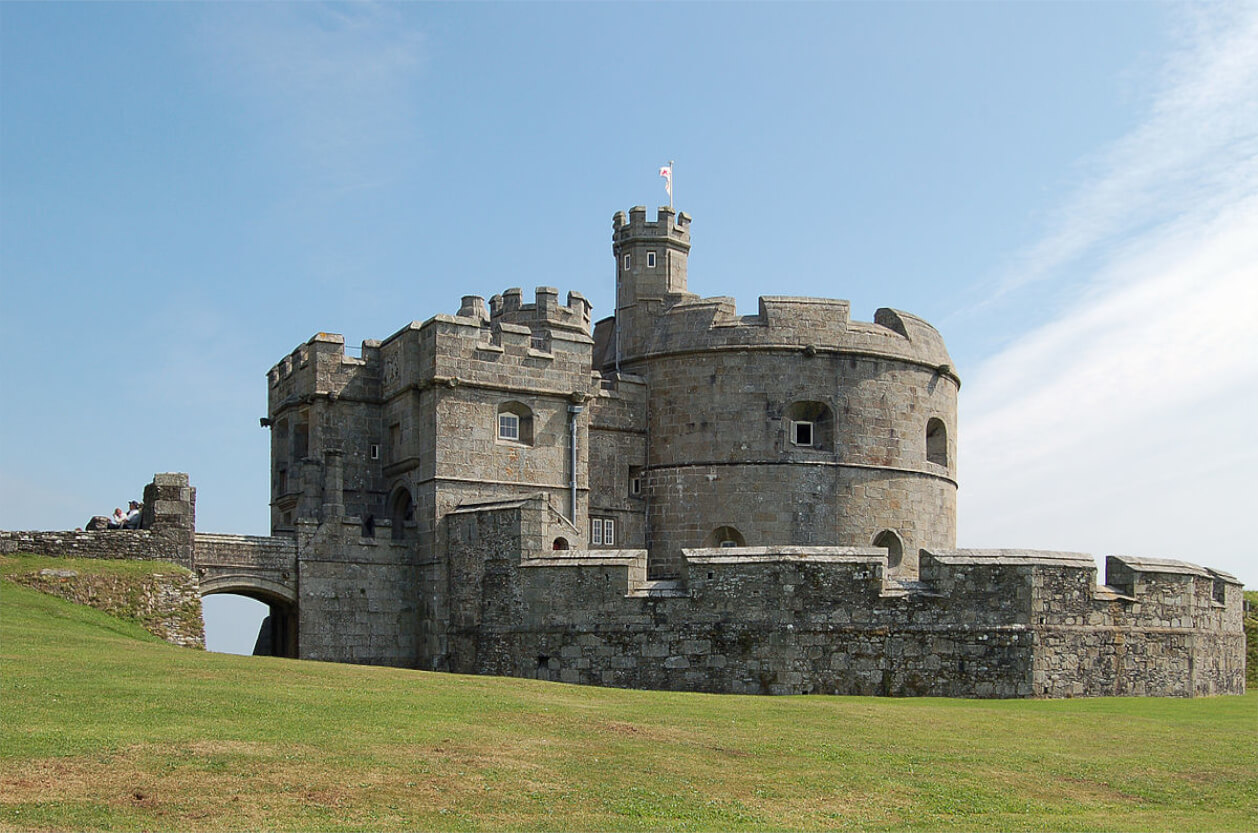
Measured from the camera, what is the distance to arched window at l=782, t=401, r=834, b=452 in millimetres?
39375

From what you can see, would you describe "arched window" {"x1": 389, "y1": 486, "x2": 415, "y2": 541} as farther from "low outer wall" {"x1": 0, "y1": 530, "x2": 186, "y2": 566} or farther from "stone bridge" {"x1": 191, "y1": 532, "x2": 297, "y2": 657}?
"low outer wall" {"x1": 0, "y1": 530, "x2": 186, "y2": 566}

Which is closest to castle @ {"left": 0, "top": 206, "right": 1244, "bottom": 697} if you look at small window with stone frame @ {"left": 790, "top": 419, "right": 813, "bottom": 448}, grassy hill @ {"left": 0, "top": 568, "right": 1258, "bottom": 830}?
small window with stone frame @ {"left": 790, "top": 419, "right": 813, "bottom": 448}

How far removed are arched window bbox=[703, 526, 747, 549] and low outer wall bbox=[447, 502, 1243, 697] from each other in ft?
29.4

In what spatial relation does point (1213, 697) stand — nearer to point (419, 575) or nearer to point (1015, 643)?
point (1015, 643)

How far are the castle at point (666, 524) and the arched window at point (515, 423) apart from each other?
0.06 metres

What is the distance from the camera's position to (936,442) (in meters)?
42.2

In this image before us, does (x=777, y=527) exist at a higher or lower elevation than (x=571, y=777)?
higher

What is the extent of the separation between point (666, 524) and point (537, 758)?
75.1 ft

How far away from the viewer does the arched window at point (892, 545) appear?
39562 mm

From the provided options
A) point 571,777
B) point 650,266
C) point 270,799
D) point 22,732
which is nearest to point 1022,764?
Result: point 571,777

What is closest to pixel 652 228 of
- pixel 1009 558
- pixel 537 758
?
pixel 1009 558

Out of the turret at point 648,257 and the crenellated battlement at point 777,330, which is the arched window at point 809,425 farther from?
the turret at point 648,257

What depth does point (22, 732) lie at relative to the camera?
16156 mm

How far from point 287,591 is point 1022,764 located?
20.8 meters
